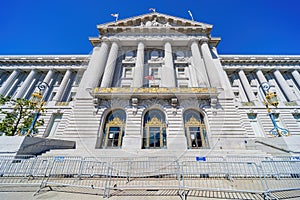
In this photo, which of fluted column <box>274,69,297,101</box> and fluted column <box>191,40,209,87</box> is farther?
fluted column <box>274,69,297,101</box>

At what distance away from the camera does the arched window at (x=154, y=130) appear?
13.8 meters

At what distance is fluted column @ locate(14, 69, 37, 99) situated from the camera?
25078 millimetres

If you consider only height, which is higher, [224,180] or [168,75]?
[168,75]

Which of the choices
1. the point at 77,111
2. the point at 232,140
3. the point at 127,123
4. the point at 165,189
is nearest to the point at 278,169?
the point at 165,189

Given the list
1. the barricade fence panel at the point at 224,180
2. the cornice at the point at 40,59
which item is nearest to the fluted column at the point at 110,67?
the cornice at the point at 40,59

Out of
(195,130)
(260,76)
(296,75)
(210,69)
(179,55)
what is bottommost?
(195,130)

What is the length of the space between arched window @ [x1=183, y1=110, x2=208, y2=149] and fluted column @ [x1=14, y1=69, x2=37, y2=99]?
104 feet

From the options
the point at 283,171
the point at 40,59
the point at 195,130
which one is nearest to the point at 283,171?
the point at 283,171

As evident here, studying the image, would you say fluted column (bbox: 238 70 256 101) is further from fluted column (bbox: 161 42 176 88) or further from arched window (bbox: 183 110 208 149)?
fluted column (bbox: 161 42 176 88)

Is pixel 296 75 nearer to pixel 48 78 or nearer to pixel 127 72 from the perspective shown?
pixel 127 72

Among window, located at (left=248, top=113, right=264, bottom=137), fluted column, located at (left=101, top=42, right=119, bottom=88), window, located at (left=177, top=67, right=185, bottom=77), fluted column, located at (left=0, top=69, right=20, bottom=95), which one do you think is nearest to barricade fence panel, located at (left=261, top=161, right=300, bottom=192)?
fluted column, located at (left=101, top=42, right=119, bottom=88)

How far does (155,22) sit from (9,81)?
33792 millimetres

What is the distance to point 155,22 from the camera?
2491cm

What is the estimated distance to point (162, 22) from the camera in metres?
25.8
